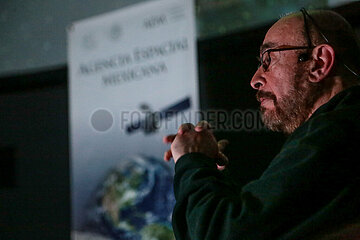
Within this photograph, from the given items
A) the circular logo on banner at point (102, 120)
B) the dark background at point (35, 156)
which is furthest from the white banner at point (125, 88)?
the dark background at point (35, 156)

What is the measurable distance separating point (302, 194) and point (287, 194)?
0.02m

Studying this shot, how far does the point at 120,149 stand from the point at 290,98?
133cm

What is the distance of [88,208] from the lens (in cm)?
214

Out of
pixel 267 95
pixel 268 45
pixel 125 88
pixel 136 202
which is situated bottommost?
pixel 136 202

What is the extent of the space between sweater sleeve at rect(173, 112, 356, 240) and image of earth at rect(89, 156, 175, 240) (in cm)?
117

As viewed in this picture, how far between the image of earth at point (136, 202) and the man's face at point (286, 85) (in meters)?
1.01

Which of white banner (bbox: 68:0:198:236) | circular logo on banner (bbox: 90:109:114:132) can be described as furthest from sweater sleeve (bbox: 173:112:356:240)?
circular logo on banner (bbox: 90:109:114:132)

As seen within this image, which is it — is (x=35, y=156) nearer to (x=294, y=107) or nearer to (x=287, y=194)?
(x=294, y=107)

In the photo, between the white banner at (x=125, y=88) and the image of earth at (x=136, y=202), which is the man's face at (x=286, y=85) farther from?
the image of earth at (x=136, y=202)

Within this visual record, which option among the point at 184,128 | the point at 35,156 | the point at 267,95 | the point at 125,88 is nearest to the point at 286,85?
the point at 267,95

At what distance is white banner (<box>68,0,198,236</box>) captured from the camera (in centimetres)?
185

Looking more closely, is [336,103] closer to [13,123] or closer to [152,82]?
[152,82]

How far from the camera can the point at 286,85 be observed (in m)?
0.88

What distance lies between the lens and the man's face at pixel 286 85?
873 mm
